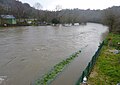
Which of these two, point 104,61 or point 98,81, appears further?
point 104,61

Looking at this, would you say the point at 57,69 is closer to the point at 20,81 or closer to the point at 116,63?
the point at 20,81

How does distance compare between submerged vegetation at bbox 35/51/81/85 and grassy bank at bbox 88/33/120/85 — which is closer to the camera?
grassy bank at bbox 88/33/120/85

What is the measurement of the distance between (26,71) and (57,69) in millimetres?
2116

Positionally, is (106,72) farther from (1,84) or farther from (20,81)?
(1,84)

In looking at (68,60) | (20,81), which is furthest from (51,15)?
(20,81)

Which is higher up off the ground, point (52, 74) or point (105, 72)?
point (105, 72)

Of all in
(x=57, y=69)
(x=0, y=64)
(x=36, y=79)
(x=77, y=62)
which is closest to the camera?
(x=36, y=79)

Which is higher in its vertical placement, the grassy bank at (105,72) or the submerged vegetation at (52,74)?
the grassy bank at (105,72)

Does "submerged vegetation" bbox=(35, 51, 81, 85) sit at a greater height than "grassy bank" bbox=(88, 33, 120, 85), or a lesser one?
lesser

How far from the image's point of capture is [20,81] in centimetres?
1080

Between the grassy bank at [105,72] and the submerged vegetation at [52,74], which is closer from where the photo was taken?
the grassy bank at [105,72]

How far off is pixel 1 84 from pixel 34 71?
285 cm

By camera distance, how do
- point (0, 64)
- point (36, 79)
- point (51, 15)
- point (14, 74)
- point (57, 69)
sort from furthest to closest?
point (51, 15) < point (0, 64) < point (57, 69) < point (14, 74) < point (36, 79)

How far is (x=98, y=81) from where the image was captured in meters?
10.5
